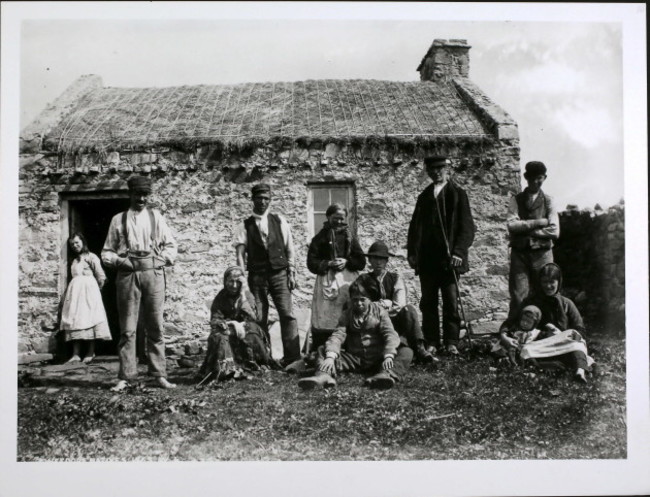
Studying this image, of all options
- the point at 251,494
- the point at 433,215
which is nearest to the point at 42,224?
the point at 251,494

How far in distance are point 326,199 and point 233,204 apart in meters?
0.80

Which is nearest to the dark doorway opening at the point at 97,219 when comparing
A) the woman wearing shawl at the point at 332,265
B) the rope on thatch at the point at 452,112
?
the woman wearing shawl at the point at 332,265

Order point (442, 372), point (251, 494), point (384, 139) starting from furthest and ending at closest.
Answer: point (384, 139) < point (442, 372) < point (251, 494)

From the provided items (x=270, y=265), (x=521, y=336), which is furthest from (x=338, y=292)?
(x=521, y=336)

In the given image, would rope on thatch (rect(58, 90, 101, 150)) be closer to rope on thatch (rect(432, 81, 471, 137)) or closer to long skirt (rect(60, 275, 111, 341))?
long skirt (rect(60, 275, 111, 341))

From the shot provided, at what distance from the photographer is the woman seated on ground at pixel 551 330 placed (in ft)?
19.1

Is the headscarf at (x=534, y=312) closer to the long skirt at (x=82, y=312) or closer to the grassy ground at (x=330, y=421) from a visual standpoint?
the grassy ground at (x=330, y=421)

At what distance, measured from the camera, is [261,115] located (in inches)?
252

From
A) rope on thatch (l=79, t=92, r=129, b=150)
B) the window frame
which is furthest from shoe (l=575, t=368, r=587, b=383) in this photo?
rope on thatch (l=79, t=92, r=129, b=150)

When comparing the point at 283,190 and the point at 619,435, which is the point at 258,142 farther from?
the point at 619,435

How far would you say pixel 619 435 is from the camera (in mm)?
5676

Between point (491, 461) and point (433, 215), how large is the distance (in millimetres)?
2051

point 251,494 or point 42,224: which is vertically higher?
point 42,224

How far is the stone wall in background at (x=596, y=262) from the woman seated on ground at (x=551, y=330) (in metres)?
0.10
